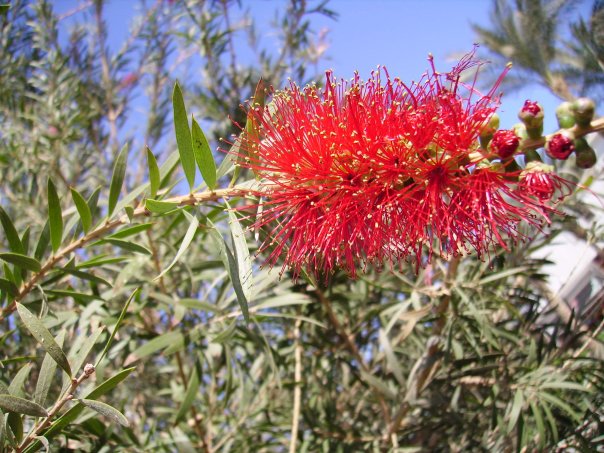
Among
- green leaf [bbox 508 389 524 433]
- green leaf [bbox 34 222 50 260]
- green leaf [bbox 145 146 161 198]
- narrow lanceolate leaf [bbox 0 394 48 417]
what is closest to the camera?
narrow lanceolate leaf [bbox 0 394 48 417]

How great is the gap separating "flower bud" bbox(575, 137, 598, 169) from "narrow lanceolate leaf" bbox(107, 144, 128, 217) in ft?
2.93

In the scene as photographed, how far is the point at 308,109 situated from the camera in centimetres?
117

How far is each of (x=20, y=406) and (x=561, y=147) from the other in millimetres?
973

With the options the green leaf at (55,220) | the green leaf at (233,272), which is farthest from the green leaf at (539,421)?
the green leaf at (55,220)

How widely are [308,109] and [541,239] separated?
3.33 ft

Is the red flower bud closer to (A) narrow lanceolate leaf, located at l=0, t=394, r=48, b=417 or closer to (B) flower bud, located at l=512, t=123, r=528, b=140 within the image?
(B) flower bud, located at l=512, t=123, r=528, b=140

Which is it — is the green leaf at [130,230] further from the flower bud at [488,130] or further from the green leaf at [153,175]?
the flower bud at [488,130]

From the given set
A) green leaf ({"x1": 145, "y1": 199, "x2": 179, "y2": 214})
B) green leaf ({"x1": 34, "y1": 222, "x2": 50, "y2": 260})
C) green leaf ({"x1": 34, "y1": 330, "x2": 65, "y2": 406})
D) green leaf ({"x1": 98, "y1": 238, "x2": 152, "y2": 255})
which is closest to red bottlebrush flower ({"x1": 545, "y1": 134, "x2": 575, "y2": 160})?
green leaf ({"x1": 145, "y1": 199, "x2": 179, "y2": 214})

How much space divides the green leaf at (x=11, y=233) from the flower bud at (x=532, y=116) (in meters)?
0.98

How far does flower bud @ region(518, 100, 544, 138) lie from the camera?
0.93 metres

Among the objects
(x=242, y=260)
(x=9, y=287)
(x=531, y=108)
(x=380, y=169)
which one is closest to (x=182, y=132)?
(x=242, y=260)

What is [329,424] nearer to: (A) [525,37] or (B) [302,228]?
(B) [302,228]

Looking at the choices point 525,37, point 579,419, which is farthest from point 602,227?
point 525,37

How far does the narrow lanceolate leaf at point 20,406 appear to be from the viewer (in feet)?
2.78
